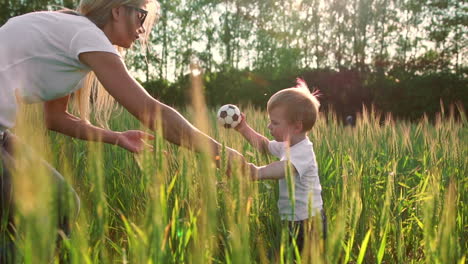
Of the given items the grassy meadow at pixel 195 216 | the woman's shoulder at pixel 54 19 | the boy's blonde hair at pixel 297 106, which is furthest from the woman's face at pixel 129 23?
the boy's blonde hair at pixel 297 106

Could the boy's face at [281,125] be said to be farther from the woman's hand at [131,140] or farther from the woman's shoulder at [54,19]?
the woman's shoulder at [54,19]

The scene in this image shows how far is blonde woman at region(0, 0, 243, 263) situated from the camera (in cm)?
155

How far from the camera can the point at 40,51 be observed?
164 centimetres

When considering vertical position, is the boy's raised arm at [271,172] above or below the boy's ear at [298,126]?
below

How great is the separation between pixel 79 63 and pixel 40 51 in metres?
0.14

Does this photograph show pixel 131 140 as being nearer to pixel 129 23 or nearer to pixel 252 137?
pixel 129 23

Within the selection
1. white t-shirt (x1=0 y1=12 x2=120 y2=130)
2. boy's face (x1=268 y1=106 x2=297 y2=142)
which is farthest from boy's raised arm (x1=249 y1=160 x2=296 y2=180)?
white t-shirt (x1=0 y1=12 x2=120 y2=130)

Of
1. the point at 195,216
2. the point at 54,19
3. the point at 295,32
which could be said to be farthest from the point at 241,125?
the point at 295,32

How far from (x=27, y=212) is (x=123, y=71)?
3.52 ft

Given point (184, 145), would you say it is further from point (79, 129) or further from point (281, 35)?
point (281, 35)

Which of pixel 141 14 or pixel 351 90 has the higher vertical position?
pixel 141 14

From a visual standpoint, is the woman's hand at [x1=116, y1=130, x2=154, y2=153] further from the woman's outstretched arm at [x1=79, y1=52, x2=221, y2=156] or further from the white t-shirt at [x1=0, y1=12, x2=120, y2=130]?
the white t-shirt at [x1=0, y1=12, x2=120, y2=130]

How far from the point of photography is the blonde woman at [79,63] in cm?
155

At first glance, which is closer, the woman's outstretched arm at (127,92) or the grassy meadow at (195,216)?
the grassy meadow at (195,216)
